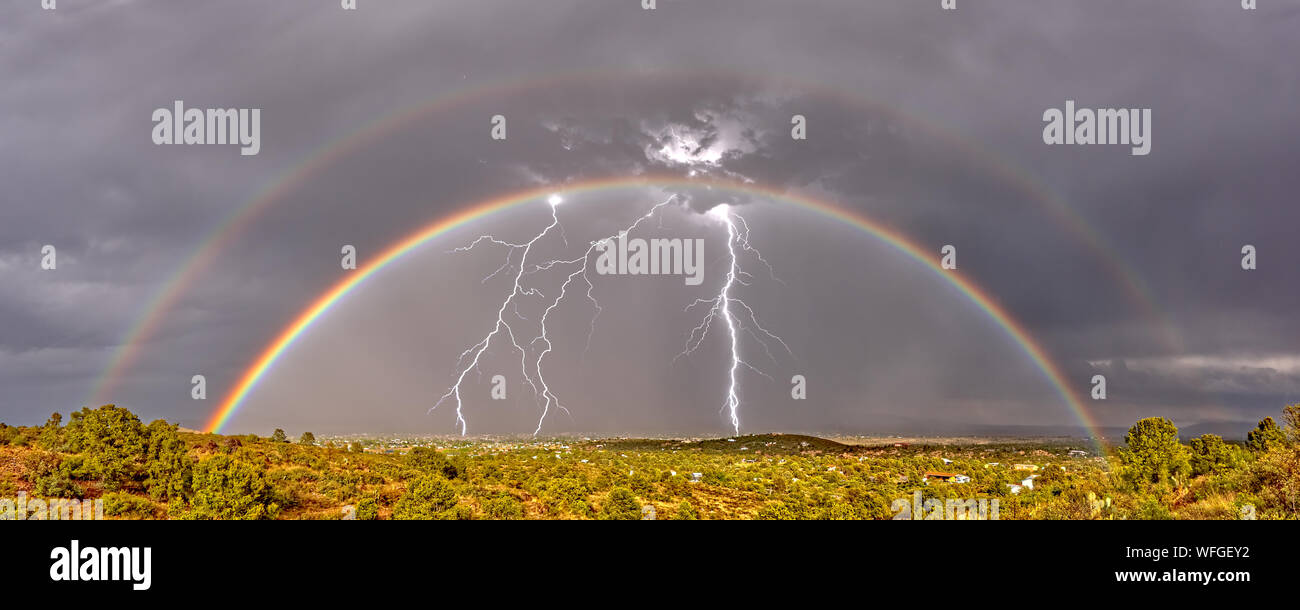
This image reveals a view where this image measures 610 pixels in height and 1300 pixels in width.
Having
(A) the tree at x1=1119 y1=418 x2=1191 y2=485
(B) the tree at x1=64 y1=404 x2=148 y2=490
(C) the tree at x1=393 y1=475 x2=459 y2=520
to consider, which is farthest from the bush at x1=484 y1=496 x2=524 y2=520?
(A) the tree at x1=1119 y1=418 x2=1191 y2=485

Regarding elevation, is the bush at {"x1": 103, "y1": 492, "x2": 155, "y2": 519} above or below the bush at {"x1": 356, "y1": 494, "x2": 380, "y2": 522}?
above

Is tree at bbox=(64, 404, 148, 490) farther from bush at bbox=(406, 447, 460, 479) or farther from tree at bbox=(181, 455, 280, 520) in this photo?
bush at bbox=(406, 447, 460, 479)

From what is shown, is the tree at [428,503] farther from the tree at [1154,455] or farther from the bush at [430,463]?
the tree at [1154,455]

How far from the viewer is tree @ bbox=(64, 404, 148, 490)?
26.5 meters

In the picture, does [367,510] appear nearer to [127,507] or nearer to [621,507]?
[127,507]

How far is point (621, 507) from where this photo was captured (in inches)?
974

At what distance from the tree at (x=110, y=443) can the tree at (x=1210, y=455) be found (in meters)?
49.9

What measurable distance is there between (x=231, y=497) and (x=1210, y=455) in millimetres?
46322

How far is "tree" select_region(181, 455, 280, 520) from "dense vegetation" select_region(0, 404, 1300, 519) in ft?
0.20
